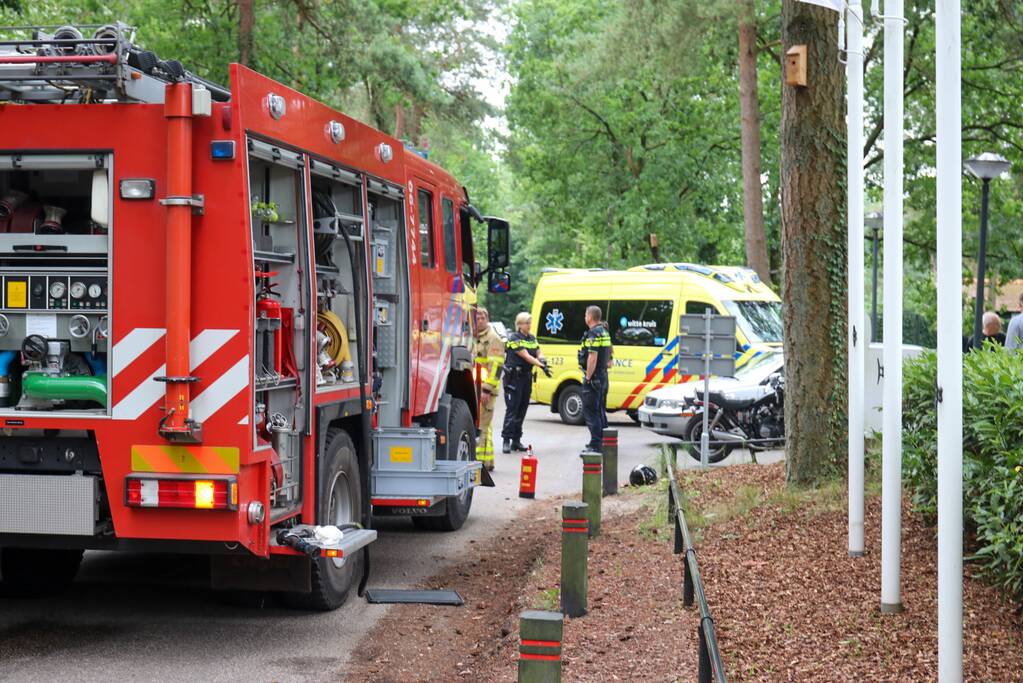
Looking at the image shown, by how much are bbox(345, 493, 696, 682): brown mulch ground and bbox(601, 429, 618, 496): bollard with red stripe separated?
2139mm

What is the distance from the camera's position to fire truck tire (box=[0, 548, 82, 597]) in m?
8.66

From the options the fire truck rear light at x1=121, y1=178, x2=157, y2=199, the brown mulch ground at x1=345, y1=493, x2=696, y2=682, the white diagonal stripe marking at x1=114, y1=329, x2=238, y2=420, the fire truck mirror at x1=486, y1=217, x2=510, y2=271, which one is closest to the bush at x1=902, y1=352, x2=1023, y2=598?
the brown mulch ground at x1=345, y1=493, x2=696, y2=682

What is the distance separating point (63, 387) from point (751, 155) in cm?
2190

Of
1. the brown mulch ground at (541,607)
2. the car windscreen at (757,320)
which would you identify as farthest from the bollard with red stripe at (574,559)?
the car windscreen at (757,320)

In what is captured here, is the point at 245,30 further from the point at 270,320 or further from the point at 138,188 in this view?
the point at 138,188

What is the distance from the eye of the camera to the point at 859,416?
336 inches

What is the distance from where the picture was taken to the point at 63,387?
23.3 feet

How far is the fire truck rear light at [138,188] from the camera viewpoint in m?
7.01

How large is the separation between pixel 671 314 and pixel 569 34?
22.6 m

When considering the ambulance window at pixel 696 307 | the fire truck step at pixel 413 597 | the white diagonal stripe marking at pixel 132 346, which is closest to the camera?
the white diagonal stripe marking at pixel 132 346

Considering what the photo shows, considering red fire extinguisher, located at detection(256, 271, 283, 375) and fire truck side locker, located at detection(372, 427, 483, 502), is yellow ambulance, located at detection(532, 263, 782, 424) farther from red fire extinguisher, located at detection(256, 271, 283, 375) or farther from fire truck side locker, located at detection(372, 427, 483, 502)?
red fire extinguisher, located at detection(256, 271, 283, 375)

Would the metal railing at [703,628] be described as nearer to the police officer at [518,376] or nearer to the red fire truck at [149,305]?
the red fire truck at [149,305]

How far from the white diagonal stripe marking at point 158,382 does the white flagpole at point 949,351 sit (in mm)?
3646

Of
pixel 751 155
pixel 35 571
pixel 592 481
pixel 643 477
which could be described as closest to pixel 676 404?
pixel 643 477
